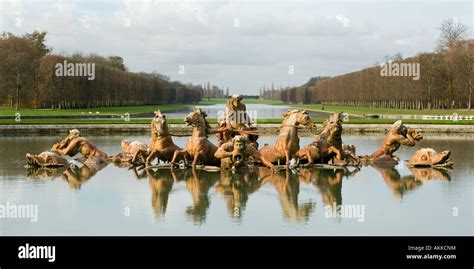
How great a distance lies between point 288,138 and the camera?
15281 mm

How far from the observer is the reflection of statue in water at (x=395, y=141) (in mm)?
16453

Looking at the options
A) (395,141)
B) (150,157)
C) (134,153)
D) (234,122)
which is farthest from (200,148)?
(395,141)

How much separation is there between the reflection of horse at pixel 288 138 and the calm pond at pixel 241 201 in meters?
0.65

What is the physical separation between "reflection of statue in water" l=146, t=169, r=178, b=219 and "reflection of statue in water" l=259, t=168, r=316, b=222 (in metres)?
1.97

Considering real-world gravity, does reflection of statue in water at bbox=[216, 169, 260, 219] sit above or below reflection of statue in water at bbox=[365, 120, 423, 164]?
below

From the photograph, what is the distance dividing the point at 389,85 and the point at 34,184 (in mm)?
62653

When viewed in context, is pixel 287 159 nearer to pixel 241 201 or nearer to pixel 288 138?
pixel 288 138

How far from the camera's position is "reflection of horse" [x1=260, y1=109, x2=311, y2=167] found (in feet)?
49.9

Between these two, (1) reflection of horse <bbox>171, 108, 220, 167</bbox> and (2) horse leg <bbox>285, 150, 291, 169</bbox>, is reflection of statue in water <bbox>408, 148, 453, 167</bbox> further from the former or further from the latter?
(1) reflection of horse <bbox>171, 108, 220, 167</bbox>

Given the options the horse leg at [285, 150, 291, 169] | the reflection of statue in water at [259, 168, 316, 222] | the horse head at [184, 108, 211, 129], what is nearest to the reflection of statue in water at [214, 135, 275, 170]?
the horse leg at [285, 150, 291, 169]
